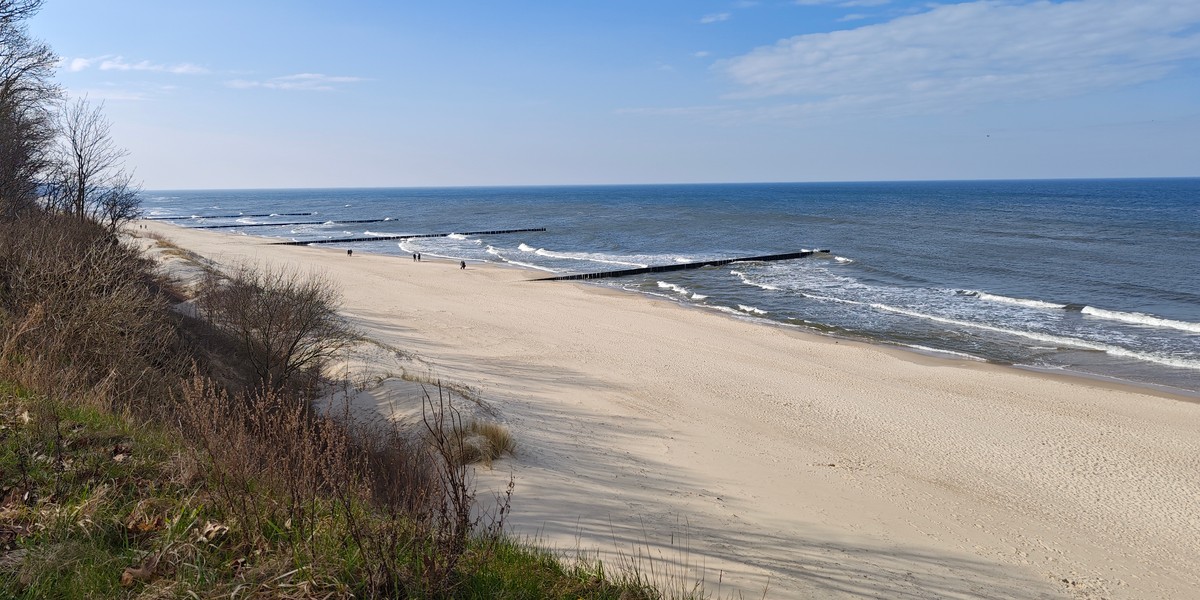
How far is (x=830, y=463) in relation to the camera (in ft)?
42.0

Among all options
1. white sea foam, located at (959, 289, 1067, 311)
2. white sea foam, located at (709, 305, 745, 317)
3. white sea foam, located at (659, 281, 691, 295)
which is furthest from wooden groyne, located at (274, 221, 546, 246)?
white sea foam, located at (959, 289, 1067, 311)

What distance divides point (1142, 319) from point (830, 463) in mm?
22690

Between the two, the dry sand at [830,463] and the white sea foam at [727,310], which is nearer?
the dry sand at [830,463]

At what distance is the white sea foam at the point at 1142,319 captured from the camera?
1033 inches

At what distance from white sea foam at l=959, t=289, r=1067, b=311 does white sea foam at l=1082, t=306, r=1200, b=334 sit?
128 centimetres

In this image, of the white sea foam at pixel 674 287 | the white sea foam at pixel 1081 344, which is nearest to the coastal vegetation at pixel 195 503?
the white sea foam at pixel 1081 344

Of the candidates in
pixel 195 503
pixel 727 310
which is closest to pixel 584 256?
pixel 727 310

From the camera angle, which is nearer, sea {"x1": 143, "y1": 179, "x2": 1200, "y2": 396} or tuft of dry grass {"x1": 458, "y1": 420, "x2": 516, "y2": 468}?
tuft of dry grass {"x1": 458, "y1": 420, "x2": 516, "y2": 468}

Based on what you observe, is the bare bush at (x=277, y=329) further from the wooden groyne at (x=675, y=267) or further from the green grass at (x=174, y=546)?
the wooden groyne at (x=675, y=267)

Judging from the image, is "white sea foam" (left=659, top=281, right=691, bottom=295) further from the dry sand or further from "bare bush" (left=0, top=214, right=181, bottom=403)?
"bare bush" (left=0, top=214, right=181, bottom=403)

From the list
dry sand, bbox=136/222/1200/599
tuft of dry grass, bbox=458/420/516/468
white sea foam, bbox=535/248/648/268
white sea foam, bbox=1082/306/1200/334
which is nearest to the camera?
dry sand, bbox=136/222/1200/599

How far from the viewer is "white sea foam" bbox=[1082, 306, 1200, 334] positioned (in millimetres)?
26250

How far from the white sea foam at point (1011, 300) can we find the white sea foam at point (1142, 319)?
1.28m

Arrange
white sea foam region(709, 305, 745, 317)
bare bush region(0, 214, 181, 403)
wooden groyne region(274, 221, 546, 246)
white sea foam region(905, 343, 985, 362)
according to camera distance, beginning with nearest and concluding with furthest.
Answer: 1. bare bush region(0, 214, 181, 403)
2. white sea foam region(905, 343, 985, 362)
3. white sea foam region(709, 305, 745, 317)
4. wooden groyne region(274, 221, 546, 246)
